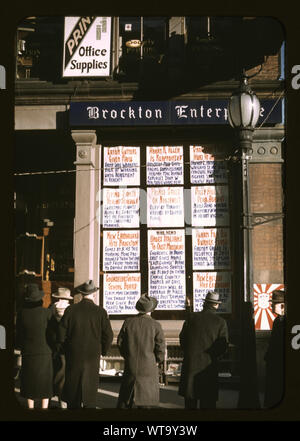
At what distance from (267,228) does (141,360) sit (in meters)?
4.90

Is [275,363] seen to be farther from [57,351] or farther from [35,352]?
[35,352]

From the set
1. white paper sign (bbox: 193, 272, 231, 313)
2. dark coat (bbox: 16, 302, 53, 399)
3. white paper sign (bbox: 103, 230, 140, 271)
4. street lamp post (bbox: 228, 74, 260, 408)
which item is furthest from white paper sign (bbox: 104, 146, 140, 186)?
dark coat (bbox: 16, 302, 53, 399)

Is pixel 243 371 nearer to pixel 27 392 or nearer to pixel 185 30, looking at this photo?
pixel 27 392

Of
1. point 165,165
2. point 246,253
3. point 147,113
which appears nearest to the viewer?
point 246,253

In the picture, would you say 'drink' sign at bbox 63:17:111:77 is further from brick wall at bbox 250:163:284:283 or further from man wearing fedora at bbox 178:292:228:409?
man wearing fedora at bbox 178:292:228:409

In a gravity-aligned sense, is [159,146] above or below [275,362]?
above

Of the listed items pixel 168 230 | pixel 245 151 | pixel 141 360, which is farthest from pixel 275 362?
pixel 168 230

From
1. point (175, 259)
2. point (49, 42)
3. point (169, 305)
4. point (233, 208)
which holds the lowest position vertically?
point (169, 305)

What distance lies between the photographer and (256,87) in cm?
1036

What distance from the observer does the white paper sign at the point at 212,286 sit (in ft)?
34.4

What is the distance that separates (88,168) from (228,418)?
704 cm

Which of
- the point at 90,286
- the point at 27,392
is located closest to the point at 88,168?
the point at 90,286

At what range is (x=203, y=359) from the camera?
20.9 ft

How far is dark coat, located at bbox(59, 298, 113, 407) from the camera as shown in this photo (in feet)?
20.8
